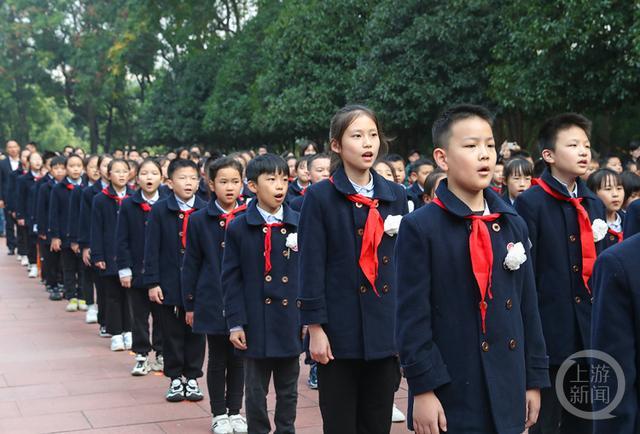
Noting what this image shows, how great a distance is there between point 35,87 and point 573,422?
5140cm

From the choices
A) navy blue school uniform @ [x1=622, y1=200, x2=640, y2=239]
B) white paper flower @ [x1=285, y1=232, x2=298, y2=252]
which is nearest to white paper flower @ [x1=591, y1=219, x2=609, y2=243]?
navy blue school uniform @ [x1=622, y1=200, x2=640, y2=239]

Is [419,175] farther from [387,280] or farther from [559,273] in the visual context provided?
[387,280]

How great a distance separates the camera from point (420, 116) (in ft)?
64.3

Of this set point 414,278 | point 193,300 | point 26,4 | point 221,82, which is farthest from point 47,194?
point 26,4

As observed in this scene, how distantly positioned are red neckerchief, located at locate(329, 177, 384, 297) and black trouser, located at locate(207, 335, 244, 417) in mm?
1930

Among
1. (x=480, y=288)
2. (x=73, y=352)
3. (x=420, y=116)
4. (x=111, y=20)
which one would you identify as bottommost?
(x=73, y=352)

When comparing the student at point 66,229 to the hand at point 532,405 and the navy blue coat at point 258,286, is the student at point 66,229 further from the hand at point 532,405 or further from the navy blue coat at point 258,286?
the hand at point 532,405

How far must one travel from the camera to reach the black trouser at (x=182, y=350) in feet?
22.0

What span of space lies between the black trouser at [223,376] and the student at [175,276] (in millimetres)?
801

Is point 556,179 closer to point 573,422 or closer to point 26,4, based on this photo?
point 573,422

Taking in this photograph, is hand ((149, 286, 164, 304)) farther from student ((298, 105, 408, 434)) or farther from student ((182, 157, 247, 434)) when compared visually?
student ((298, 105, 408, 434))

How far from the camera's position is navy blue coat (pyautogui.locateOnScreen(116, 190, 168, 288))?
786 centimetres

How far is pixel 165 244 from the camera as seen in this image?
7.00 m

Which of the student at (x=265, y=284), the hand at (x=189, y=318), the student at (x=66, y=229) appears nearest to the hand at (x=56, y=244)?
the student at (x=66, y=229)
